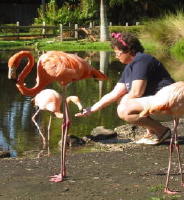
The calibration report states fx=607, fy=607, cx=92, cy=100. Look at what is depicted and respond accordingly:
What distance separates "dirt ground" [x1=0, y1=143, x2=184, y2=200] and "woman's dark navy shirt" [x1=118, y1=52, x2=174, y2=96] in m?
0.89

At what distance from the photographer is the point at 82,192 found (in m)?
5.96

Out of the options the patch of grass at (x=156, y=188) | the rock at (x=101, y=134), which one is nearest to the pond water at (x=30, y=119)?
the rock at (x=101, y=134)

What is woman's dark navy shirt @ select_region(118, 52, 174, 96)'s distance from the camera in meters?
7.51

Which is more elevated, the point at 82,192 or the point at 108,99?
the point at 108,99

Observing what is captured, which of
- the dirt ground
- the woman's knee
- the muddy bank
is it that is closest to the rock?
the muddy bank

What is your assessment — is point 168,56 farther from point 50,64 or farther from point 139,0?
point 50,64

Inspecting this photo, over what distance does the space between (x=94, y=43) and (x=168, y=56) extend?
8834mm

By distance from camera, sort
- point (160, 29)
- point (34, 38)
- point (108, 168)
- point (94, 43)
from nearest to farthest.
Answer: point (108, 168) < point (160, 29) < point (94, 43) < point (34, 38)

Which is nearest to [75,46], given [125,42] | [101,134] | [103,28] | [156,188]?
[103,28]

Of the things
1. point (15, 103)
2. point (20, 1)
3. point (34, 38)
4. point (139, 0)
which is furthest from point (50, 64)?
point (20, 1)

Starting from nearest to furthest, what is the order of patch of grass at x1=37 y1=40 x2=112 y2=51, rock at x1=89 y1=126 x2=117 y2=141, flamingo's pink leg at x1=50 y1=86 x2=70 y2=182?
flamingo's pink leg at x1=50 y1=86 x2=70 y2=182, rock at x1=89 y1=126 x2=117 y2=141, patch of grass at x1=37 y1=40 x2=112 y2=51

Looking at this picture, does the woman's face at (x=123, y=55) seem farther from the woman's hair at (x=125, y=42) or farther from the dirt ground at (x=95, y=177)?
the dirt ground at (x=95, y=177)

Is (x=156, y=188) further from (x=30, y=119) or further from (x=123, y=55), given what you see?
(x=30, y=119)

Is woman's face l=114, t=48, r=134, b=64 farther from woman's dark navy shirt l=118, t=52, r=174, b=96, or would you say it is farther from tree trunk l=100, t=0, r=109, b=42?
tree trunk l=100, t=0, r=109, b=42
